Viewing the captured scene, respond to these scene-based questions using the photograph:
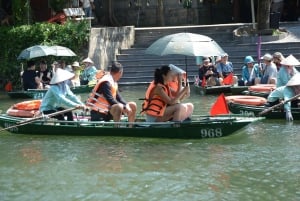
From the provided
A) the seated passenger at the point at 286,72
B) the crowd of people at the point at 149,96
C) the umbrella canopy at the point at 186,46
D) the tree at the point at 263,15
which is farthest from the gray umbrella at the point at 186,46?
the tree at the point at 263,15

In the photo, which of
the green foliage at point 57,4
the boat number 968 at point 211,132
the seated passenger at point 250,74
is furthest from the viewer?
the green foliage at point 57,4

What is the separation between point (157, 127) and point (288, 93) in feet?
9.85

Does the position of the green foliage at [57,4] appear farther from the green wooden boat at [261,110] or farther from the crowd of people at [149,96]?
the crowd of people at [149,96]

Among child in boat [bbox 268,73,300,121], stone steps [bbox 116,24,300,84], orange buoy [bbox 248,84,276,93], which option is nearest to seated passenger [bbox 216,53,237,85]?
stone steps [bbox 116,24,300,84]

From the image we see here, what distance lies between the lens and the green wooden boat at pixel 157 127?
40.1ft

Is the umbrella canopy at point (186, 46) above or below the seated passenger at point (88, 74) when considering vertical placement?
above

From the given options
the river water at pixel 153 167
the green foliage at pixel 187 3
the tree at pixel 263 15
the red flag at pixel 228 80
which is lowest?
the river water at pixel 153 167

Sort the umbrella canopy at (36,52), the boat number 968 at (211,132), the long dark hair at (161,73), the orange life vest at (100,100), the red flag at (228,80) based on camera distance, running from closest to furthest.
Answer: the long dark hair at (161,73), the boat number 968 at (211,132), the orange life vest at (100,100), the red flag at (228,80), the umbrella canopy at (36,52)

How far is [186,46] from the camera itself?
12.8 meters

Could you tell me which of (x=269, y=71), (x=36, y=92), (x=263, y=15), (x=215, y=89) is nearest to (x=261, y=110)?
(x=269, y=71)

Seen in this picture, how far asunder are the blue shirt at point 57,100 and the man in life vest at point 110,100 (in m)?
0.36

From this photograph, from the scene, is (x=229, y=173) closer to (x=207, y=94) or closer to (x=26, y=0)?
(x=207, y=94)

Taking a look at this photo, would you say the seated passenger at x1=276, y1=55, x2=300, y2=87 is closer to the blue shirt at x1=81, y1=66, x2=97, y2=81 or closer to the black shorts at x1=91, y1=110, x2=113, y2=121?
the black shorts at x1=91, y1=110, x2=113, y2=121

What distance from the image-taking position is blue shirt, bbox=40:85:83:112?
41.9ft
